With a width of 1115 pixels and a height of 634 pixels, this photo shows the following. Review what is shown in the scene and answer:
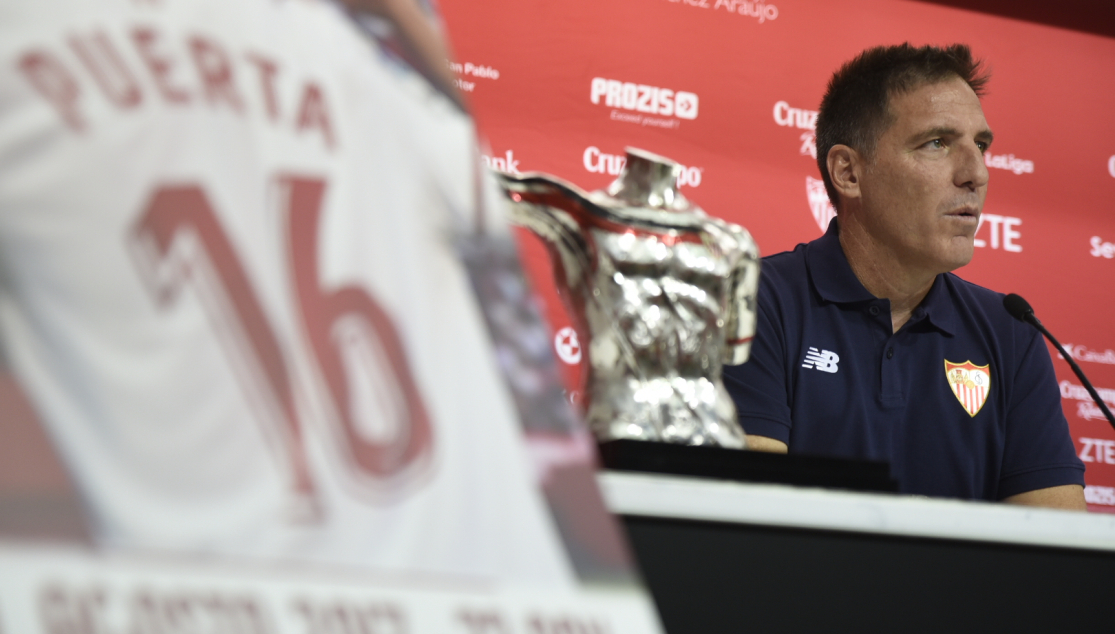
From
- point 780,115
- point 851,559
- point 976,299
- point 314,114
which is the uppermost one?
point 780,115

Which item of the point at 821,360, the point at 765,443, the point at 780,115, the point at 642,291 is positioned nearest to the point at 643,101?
the point at 780,115

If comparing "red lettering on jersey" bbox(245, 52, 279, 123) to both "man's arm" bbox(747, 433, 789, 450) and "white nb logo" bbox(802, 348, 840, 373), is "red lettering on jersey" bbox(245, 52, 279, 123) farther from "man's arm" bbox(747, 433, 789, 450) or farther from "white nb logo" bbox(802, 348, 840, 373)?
"white nb logo" bbox(802, 348, 840, 373)

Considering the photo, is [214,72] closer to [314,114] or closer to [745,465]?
[314,114]

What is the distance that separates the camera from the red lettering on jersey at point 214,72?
1.28ft

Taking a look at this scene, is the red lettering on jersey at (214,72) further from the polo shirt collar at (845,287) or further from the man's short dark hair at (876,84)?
the man's short dark hair at (876,84)

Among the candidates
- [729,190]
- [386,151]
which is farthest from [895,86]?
[386,151]

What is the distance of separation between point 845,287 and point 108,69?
1.18 meters

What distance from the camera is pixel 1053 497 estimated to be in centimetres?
130

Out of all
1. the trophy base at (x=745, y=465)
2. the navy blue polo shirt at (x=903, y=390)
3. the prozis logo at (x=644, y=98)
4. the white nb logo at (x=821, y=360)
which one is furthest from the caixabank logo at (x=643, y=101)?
the trophy base at (x=745, y=465)

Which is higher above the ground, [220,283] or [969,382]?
[220,283]

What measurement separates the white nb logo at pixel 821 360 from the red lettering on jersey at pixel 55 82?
1065 millimetres

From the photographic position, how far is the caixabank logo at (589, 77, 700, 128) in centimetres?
243

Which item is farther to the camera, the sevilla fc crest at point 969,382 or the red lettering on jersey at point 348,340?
the sevilla fc crest at point 969,382

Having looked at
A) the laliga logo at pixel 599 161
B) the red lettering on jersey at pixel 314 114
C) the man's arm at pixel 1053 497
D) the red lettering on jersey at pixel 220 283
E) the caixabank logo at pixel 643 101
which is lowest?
the man's arm at pixel 1053 497
